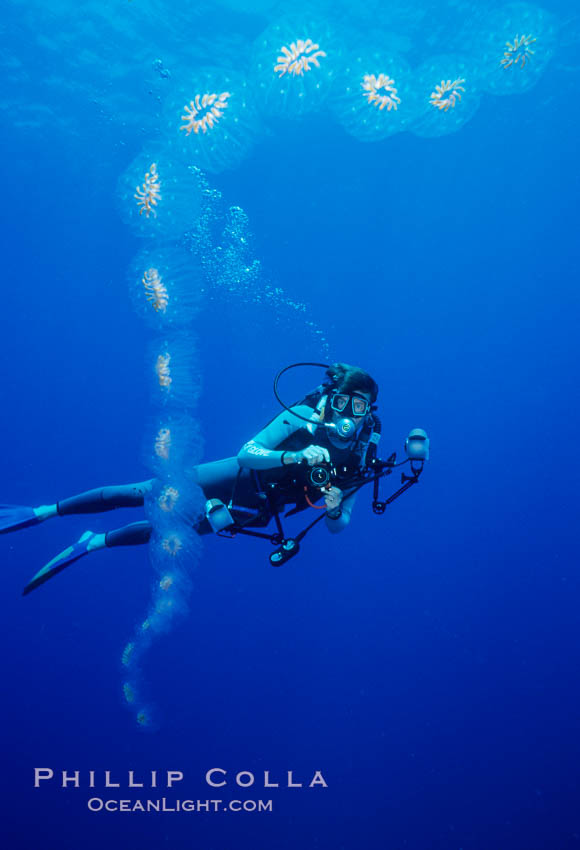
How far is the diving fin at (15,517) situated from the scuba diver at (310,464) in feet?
6.41

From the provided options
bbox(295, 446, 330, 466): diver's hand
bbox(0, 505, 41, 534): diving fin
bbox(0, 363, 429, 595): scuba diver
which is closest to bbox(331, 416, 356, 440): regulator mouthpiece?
bbox(0, 363, 429, 595): scuba diver

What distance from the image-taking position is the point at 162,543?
505 centimetres

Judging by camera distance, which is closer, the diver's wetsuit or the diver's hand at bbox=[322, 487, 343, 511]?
the diver's hand at bbox=[322, 487, 343, 511]

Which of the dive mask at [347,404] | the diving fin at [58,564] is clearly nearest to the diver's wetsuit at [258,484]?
the dive mask at [347,404]

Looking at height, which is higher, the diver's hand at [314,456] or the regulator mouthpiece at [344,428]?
the regulator mouthpiece at [344,428]

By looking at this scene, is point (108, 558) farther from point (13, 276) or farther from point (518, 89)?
point (518, 89)

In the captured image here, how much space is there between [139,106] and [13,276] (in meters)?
5.94

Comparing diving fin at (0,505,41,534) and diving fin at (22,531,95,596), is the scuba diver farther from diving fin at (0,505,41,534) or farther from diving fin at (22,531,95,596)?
diving fin at (0,505,41,534)

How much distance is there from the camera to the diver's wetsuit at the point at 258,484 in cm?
365

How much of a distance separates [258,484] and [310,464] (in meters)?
0.95

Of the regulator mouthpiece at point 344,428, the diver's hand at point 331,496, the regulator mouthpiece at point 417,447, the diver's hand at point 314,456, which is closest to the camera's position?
the diver's hand at point 314,456

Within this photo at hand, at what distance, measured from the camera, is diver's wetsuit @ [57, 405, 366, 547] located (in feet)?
12.0

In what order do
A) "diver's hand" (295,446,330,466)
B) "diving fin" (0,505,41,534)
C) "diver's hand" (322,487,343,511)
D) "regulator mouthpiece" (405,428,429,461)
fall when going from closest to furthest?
1. "diver's hand" (295,446,330,466)
2. "diver's hand" (322,487,343,511)
3. "regulator mouthpiece" (405,428,429,461)
4. "diving fin" (0,505,41,534)

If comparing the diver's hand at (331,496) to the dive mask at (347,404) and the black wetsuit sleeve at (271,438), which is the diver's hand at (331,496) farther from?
the dive mask at (347,404)
